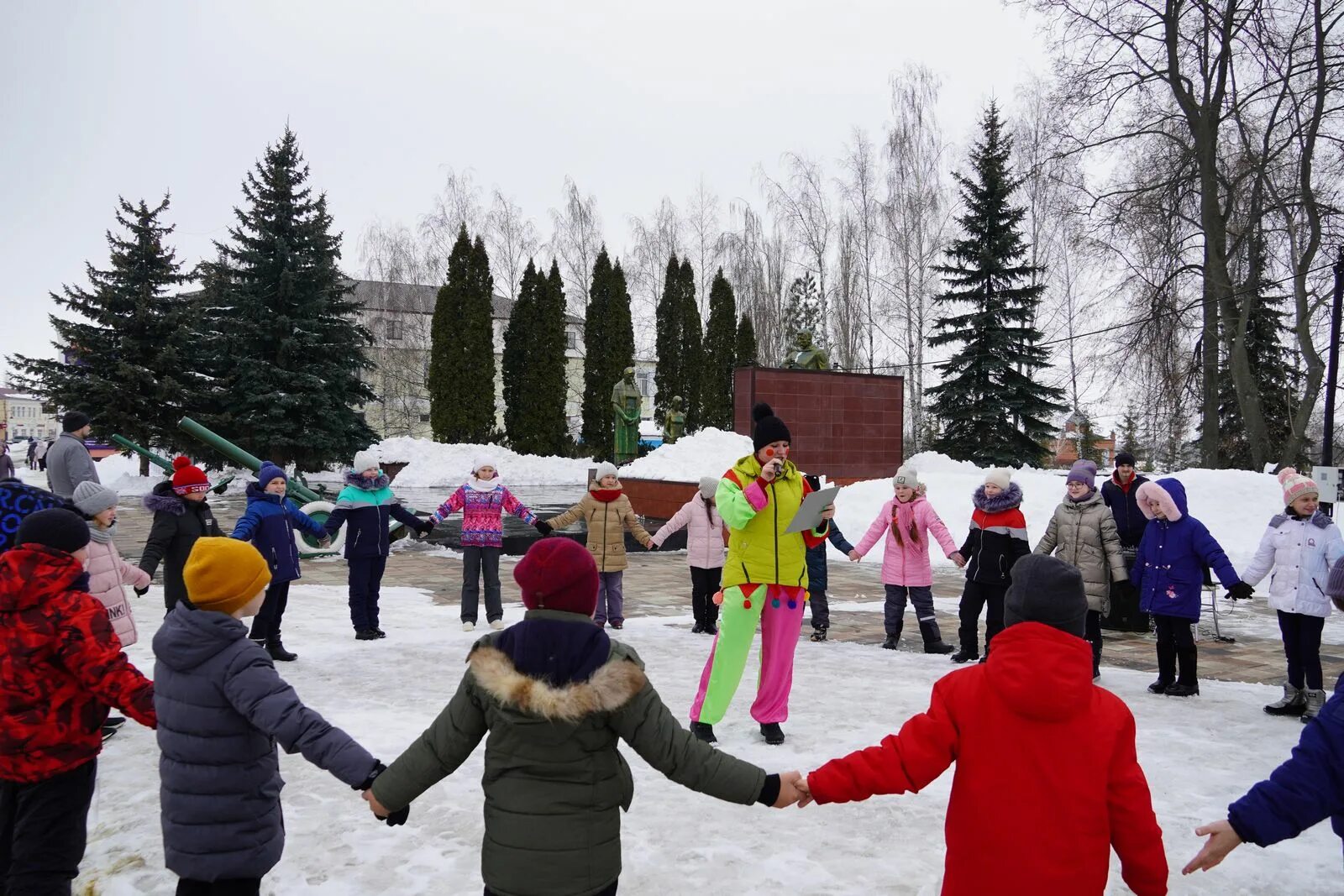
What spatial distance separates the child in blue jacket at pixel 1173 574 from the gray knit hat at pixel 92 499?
6775 millimetres

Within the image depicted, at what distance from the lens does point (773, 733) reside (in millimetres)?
5191

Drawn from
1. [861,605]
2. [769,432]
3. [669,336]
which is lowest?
[861,605]

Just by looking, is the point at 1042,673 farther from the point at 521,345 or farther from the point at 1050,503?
the point at 521,345

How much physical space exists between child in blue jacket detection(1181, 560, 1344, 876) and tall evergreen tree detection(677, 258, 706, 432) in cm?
4165

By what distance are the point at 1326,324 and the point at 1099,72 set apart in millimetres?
8012

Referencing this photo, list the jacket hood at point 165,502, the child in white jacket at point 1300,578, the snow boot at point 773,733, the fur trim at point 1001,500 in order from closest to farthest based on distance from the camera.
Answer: the snow boot at point 773,733 → the child in white jacket at point 1300,578 → the jacket hood at point 165,502 → the fur trim at point 1001,500

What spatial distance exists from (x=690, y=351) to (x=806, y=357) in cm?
2212

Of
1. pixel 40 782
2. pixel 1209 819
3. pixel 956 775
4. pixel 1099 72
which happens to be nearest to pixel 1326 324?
pixel 1099 72

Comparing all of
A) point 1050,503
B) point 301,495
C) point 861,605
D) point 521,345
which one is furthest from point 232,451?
point 521,345

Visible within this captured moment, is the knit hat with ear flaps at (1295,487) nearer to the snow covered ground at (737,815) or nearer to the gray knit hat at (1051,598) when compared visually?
the snow covered ground at (737,815)

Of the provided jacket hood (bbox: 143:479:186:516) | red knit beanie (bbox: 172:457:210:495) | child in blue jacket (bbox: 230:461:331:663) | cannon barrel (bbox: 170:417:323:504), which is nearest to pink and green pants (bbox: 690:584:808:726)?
child in blue jacket (bbox: 230:461:331:663)

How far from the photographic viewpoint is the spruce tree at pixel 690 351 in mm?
43656

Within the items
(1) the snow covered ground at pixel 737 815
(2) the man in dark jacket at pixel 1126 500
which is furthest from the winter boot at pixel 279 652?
(2) the man in dark jacket at pixel 1126 500

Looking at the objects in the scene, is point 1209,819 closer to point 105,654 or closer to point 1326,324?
point 105,654
